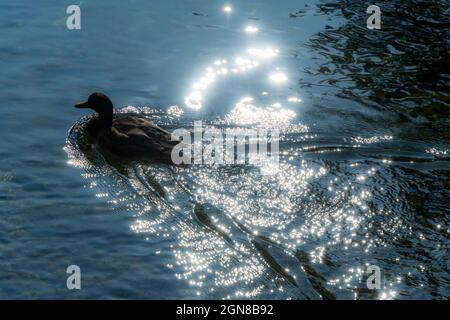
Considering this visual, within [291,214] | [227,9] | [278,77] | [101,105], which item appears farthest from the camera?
[227,9]

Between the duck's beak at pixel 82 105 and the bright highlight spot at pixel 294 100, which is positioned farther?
the bright highlight spot at pixel 294 100

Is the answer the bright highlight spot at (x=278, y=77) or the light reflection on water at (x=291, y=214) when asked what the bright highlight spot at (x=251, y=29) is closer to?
the bright highlight spot at (x=278, y=77)

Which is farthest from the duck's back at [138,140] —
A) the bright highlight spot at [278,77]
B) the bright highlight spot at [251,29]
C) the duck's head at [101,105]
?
the bright highlight spot at [251,29]

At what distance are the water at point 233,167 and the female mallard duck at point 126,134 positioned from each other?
0.23 m

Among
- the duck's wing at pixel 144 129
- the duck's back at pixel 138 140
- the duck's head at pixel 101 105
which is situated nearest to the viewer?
the duck's back at pixel 138 140

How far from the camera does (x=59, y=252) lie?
8.23m

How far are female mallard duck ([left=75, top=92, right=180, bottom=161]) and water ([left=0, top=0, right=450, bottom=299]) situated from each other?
0.23 meters

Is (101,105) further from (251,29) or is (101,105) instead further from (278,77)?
(251,29)

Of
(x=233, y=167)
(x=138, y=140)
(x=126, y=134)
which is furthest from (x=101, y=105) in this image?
(x=233, y=167)

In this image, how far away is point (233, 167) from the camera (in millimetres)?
10047

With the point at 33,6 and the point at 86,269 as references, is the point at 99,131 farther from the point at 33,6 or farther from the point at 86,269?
the point at 33,6

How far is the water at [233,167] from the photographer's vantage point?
7984 millimetres

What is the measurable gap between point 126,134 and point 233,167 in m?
1.69

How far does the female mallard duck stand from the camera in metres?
10.3
